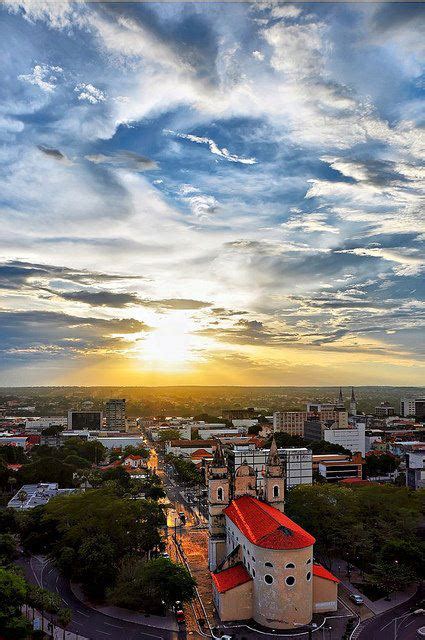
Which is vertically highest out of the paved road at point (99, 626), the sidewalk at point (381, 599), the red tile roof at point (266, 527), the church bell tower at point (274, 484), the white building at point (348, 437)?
the church bell tower at point (274, 484)

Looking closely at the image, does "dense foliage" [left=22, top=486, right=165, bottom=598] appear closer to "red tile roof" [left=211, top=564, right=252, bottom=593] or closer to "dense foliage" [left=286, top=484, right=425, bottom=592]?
"red tile roof" [left=211, top=564, right=252, bottom=593]

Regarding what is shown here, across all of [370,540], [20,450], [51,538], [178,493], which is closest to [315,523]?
[370,540]

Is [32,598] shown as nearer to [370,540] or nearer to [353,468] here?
[370,540]

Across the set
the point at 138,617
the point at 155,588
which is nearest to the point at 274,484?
the point at 155,588

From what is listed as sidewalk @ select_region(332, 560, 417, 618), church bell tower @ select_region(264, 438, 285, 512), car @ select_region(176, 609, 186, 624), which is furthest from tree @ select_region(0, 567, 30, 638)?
sidewalk @ select_region(332, 560, 417, 618)

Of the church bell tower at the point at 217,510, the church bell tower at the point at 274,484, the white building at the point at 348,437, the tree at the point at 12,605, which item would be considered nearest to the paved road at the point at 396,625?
the church bell tower at the point at 274,484

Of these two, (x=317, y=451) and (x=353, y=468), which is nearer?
(x=353, y=468)

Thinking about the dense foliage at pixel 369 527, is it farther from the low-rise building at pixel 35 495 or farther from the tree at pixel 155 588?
the low-rise building at pixel 35 495
